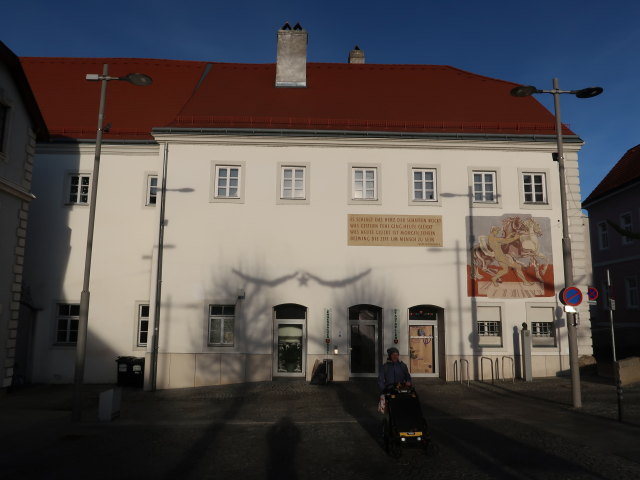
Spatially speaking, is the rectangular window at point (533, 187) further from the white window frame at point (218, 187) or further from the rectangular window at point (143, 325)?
the rectangular window at point (143, 325)

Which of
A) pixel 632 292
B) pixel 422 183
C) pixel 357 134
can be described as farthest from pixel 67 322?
pixel 632 292

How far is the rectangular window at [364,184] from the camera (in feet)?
57.8

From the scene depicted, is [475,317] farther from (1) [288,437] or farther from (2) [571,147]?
(1) [288,437]

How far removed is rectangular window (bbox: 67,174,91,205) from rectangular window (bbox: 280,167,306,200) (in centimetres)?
747

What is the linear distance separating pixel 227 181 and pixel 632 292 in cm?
2401

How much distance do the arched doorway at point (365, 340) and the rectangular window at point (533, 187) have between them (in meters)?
6.87

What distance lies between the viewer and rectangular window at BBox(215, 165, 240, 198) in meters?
17.5

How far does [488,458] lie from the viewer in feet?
25.3

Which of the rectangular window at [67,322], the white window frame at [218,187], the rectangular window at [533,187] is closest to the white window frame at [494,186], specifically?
the rectangular window at [533,187]

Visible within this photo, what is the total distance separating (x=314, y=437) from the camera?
9.23 m

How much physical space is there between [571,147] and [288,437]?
14.8m

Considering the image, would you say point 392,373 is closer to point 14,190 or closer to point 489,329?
point 489,329

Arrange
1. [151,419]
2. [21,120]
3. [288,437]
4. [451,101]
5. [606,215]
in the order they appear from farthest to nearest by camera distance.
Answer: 1. [606,215]
2. [451,101]
3. [21,120]
4. [151,419]
5. [288,437]

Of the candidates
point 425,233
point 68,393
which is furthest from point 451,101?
point 68,393
